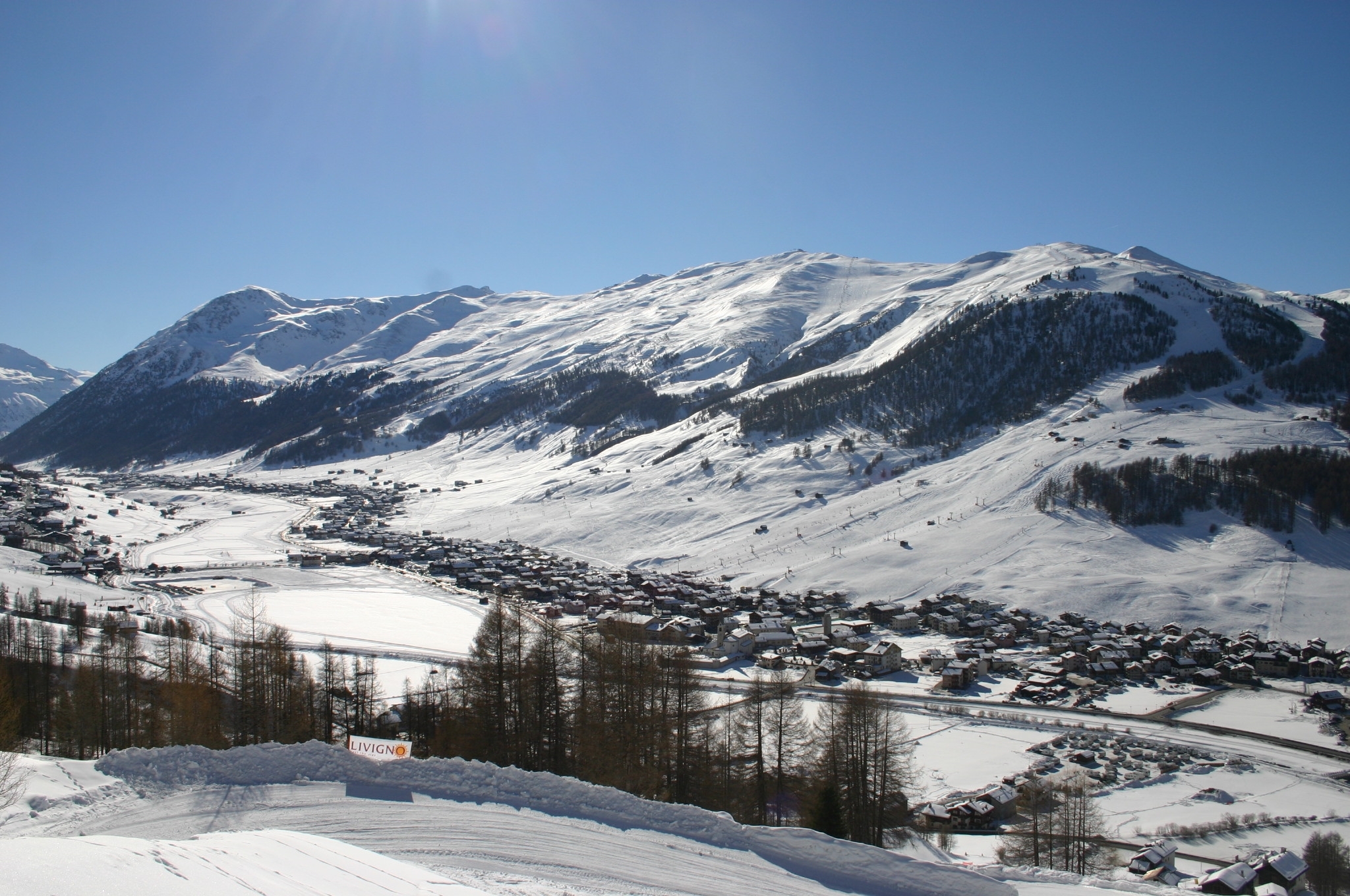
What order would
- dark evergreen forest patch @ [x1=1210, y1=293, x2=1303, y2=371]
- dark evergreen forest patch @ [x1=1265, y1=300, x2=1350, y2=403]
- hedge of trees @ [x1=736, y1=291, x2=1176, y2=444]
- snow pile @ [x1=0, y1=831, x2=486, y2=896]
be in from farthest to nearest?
hedge of trees @ [x1=736, y1=291, x2=1176, y2=444]
dark evergreen forest patch @ [x1=1210, y1=293, x2=1303, y2=371]
dark evergreen forest patch @ [x1=1265, y1=300, x2=1350, y2=403]
snow pile @ [x1=0, y1=831, x2=486, y2=896]

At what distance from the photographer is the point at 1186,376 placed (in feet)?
366

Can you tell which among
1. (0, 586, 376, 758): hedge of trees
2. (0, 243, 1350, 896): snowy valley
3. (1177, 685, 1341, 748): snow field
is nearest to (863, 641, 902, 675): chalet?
(0, 243, 1350, 896): snowy valley

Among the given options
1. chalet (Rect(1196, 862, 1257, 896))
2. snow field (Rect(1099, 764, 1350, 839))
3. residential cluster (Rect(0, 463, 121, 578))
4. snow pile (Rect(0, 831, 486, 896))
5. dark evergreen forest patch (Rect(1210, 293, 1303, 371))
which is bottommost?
snow field (Rect(1099, 764, 1350, 839))

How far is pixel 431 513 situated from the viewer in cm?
11775

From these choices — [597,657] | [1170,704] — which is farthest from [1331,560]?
[597,657]

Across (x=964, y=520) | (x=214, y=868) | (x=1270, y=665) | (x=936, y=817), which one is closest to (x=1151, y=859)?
(x=936, y=817)

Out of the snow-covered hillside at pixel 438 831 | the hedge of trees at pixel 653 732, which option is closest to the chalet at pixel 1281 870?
the hedge of trees at pixel 653 732

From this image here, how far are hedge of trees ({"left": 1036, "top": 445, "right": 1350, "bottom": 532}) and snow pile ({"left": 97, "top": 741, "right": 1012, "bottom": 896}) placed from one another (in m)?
70.7

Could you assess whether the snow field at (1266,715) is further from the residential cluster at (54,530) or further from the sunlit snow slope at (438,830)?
the residential cluster at (54,530)

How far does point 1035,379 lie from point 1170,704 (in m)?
98.2

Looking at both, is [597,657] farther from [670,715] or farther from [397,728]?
[397,728]

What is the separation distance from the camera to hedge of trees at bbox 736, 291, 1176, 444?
120m

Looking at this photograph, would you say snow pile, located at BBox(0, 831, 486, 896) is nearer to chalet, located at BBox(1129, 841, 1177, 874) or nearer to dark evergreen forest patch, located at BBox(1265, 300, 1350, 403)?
chalet, located at BBox(1129, 841, 1177, 874)

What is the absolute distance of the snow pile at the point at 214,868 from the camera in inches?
284
